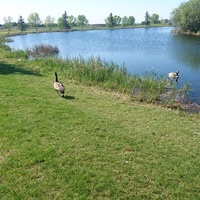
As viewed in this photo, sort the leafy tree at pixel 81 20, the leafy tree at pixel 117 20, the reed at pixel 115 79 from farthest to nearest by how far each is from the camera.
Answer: the leafy tree at pixel 81 20, the leafy tree at pixel 117 20, the reed at pixel 115 79

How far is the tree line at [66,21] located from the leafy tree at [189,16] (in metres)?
73.0

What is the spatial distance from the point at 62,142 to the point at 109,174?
1.90 meters

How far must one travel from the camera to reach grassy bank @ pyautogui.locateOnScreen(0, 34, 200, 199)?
4984 millimetres

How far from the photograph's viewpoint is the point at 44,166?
18.3 ft

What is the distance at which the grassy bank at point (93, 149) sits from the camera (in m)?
4.98

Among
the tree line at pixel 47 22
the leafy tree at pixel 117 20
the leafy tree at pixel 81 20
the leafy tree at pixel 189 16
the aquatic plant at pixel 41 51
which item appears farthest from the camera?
the leafy tree at pixel 81 20

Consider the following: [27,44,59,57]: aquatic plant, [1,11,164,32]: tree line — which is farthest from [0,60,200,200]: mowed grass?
[1,11,164,32]: tree line

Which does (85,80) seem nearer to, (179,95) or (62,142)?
(179,95)

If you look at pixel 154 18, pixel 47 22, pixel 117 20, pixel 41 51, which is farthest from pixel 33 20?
pixel 41 51

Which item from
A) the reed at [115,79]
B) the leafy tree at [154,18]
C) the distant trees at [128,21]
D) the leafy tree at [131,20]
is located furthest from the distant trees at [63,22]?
the reed at [115,79]

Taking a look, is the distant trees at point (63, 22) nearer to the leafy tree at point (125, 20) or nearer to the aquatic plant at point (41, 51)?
the leafy tree at point (125, 20)

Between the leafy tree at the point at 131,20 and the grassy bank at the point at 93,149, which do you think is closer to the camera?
the grassy bank at the point at 93,149

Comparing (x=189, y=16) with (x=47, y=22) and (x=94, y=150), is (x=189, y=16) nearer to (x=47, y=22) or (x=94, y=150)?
(x=94, y=150)

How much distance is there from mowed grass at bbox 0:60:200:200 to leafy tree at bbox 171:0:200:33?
61.7m
